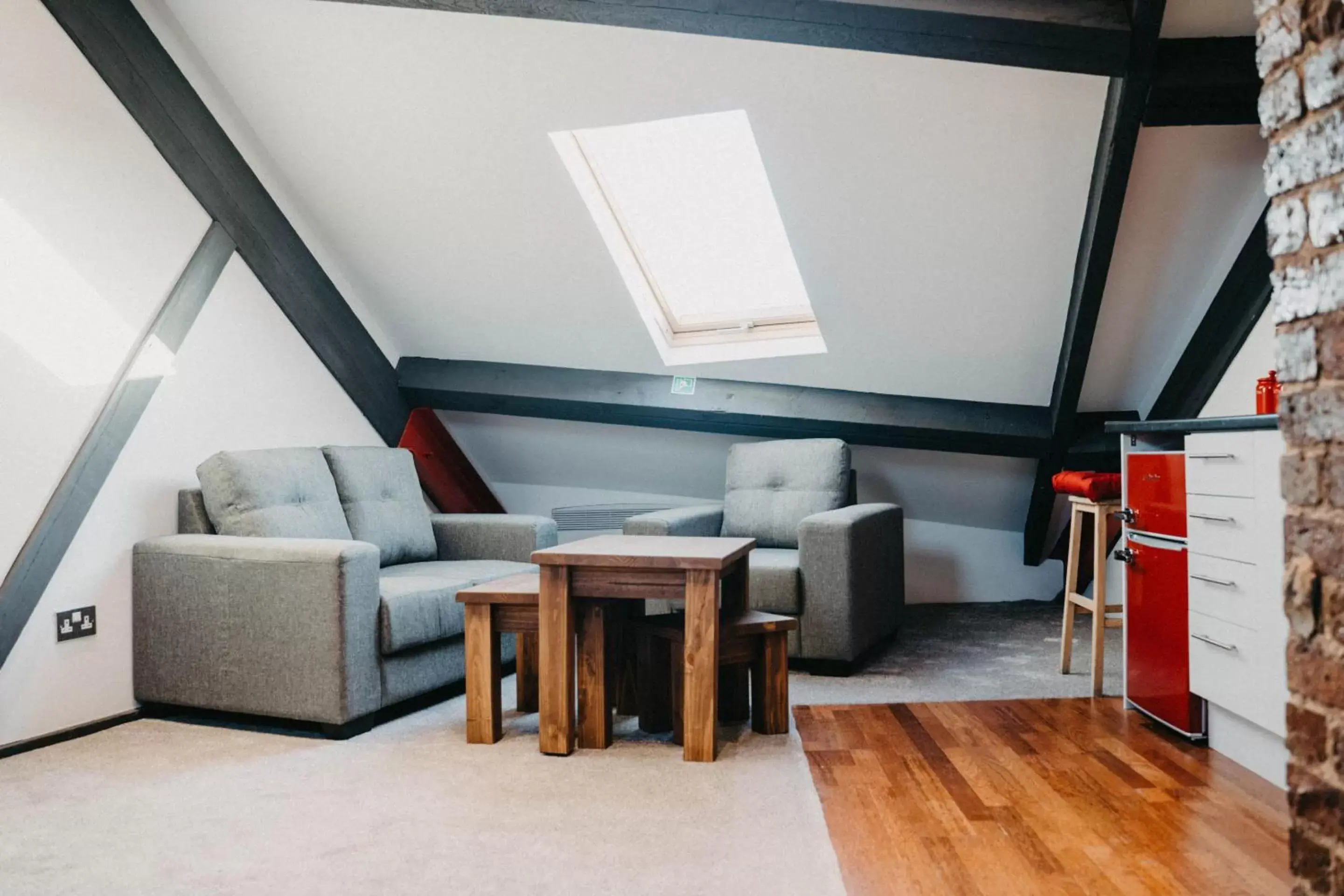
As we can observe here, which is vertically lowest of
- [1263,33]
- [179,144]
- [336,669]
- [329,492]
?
[336,669]

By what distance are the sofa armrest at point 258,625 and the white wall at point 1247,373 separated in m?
2.90

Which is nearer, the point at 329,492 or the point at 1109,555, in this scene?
the point at 329,492

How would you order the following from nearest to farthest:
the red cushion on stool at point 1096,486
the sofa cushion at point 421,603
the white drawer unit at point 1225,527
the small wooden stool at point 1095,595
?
the white drawer unit at point 1225,527
the sofa cushion at point 421,603
the small wooden stool at point 1095,595
the red cushion on stool at point 1096,486

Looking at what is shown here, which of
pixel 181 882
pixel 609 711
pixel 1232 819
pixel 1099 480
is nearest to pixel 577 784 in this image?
pixel 609 711

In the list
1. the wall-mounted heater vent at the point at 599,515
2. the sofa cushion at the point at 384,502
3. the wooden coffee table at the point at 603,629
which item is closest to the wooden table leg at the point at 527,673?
the wooden coffee table at the point at 603,629

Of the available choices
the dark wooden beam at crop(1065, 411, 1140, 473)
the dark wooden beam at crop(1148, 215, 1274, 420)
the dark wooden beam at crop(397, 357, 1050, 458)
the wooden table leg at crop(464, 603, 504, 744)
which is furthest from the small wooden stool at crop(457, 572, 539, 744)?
the dark wooden beam at crop(1065, 411, 1140, 473)

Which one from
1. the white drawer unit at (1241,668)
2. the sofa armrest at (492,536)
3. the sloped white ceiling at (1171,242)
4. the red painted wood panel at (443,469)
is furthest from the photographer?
the red painted wood panel at (443,469)

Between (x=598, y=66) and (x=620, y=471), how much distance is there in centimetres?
238

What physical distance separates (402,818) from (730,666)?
43.2 inches

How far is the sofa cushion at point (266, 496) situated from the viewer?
3389 millimetres

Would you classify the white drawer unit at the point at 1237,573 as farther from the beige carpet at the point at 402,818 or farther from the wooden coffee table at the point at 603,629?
the wooden coffee table at the point at 603,629

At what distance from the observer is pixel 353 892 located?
1.98m

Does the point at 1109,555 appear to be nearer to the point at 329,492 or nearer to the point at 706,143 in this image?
the point at 706,143

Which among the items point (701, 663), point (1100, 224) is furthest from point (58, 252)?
point (1100, 224)
